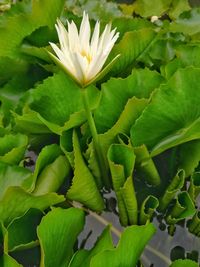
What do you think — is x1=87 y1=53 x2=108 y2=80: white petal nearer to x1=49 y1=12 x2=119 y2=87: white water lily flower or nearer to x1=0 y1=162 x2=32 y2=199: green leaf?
x1=49 y1=12 x2=119 y2=87: white water lily flower

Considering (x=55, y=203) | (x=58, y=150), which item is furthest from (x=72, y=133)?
(x=55, y=203)

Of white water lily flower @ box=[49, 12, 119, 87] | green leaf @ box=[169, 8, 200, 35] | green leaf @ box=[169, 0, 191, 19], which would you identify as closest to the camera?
white water lily flower @ box=[49, 12, 119, 87]

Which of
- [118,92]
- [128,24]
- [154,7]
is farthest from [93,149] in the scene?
[154,7]

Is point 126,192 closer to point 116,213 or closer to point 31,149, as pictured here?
point 116,213

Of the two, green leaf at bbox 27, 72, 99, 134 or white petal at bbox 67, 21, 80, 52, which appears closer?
white petal at bbox 67, 21, 80, 52

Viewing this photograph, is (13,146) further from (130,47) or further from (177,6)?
(177,6)

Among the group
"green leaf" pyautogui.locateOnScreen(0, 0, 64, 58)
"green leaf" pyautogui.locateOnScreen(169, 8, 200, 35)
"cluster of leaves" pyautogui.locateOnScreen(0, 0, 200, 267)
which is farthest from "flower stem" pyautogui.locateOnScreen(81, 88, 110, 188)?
"green leaf" pyautogui.locateOnScreen(169, 8, 200, 35)

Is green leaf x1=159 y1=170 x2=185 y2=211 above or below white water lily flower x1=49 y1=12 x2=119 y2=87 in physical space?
below
